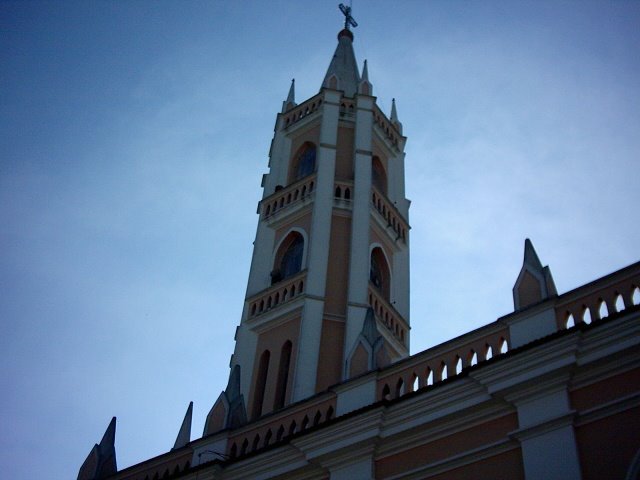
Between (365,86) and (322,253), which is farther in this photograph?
(365,86)

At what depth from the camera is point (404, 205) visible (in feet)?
73.7

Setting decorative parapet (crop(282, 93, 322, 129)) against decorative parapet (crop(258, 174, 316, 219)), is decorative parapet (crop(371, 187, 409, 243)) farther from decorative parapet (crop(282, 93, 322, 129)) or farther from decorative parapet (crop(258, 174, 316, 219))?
decorative parapet (crop(282, 93, 322, 129))

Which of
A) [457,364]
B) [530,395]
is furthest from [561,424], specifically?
[457,364]

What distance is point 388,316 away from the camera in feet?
63.2

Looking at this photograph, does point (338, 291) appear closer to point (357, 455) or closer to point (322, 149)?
point (322, 149)

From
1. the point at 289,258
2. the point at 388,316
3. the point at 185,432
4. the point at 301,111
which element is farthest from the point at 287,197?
the point at 185,432

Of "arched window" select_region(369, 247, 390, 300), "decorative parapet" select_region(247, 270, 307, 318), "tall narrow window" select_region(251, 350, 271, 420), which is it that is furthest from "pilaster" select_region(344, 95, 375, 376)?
"tall narrow window" select_region(251, 350, 271, 420)

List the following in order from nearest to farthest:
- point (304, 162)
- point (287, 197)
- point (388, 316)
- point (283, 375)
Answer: point (283, 375) < point (388, 316) < point (287, 197) < point (304, 162)

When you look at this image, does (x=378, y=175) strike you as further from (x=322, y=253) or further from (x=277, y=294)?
(x=277, y=294)

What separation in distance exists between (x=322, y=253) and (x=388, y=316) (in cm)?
206

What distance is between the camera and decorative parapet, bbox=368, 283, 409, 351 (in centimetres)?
1880

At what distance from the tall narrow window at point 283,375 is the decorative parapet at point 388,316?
209cm

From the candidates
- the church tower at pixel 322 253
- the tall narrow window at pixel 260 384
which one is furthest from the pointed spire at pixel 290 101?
the tall narrow window at pixel 260 384

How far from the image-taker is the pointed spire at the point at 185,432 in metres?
15.2
